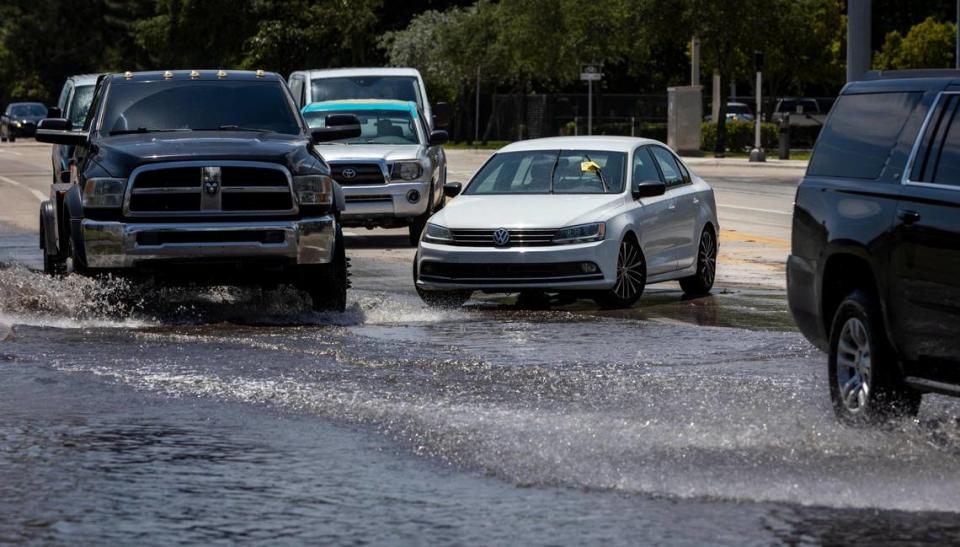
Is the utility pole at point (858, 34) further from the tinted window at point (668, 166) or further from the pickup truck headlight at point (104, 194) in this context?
the pickup truck headlight at point (104, 194)

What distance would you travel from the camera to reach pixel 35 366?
40.0 feet

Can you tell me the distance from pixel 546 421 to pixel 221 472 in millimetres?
1888

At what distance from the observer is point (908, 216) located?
29.4ft

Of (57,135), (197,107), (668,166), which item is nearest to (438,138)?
(668,166)

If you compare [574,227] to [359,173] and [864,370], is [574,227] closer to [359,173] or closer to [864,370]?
[864,370]

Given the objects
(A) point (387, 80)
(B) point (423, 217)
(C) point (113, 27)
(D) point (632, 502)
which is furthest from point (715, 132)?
(C) point (113, 27)

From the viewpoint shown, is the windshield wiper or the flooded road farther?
the windshield wiper

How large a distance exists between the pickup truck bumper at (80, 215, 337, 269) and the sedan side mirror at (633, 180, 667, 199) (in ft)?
10.9

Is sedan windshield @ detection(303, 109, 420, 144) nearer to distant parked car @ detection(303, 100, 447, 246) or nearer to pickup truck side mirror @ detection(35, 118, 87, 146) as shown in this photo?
distant parked car @ detection(303, 100, 447, 246)

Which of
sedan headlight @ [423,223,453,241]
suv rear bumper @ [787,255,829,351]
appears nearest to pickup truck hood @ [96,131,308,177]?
sedan headlight @ [423,223,453,241]

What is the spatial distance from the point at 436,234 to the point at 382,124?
9.24 metres

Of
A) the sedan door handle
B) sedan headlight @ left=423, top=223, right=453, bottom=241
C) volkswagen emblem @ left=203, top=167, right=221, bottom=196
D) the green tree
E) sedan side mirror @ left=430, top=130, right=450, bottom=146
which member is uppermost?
the sedan door handle

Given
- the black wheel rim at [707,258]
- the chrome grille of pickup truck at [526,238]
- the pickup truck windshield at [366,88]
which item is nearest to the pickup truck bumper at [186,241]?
the chrome grille of pickup truck at [526,238]

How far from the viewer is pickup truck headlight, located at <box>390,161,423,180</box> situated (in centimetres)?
2356
